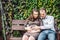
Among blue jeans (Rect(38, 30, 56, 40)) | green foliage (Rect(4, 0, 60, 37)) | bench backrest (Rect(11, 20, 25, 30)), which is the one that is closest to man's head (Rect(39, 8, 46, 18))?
blue jeans (Rect(38, 30, 56, 40))

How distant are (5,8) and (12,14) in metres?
0.23

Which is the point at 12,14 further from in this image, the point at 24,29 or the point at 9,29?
the point at 24,29

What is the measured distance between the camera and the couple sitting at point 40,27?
763 cm

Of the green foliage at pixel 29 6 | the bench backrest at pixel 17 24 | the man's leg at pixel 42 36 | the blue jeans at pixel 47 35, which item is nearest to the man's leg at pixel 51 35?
the blue jeans at pixel 47 35

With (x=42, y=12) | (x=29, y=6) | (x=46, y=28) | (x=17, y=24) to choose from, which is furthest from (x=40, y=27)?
(x=29, y=6)

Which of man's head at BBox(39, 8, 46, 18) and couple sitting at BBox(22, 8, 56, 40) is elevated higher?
man's head at BBox(39, 8, 46, 18)

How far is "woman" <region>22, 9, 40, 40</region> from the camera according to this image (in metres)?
7.64

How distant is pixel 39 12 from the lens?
25.9ft

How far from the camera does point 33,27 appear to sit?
7.80m

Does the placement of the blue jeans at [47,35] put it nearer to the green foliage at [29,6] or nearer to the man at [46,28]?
the man at [46,28]

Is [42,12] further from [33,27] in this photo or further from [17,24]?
[17,24]

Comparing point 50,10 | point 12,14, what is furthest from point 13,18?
point 50,10

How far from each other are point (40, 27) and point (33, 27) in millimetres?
156

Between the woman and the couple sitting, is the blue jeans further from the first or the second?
the woman
